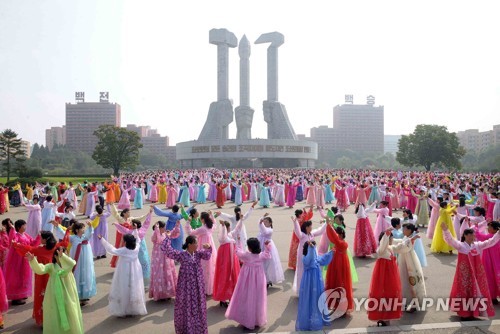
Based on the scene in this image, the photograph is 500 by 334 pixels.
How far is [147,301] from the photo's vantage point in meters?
6.64

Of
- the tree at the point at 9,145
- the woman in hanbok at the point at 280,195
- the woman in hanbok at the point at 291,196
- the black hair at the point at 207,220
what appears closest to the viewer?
the black hair at the point at 207,220

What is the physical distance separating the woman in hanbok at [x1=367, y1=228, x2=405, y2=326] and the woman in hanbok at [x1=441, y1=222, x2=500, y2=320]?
2.80ft

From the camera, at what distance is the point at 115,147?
48125 millimetres

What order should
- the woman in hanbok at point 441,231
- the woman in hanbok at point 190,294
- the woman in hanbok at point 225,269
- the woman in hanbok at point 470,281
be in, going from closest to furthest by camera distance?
the woman in hanbok at point 190,294
the woman in hanbok at point 470,281
the woman in hanbok at point 225,269
the woman in hanbok at point 441,231

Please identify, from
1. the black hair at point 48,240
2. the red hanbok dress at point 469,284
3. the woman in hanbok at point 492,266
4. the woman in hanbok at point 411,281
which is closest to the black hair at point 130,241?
the black hair at point 48,240

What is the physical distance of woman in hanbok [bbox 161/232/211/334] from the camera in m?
4.89

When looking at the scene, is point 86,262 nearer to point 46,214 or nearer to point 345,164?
point 46,214

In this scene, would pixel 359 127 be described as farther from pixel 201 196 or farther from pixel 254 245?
pixel 254 245

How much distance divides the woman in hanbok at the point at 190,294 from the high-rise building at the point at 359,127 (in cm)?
16161

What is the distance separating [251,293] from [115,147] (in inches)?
1814


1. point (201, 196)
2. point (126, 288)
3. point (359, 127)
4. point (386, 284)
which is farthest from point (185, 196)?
point (359, 127)

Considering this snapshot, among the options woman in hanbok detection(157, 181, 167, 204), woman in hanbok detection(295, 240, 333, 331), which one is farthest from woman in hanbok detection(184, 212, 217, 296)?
woman in hanbok detection(157, 181, 167, 204)

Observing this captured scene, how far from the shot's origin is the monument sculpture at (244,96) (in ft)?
275

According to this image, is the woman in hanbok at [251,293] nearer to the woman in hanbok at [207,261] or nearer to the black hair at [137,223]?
the woman in hanbok at [207,261]
